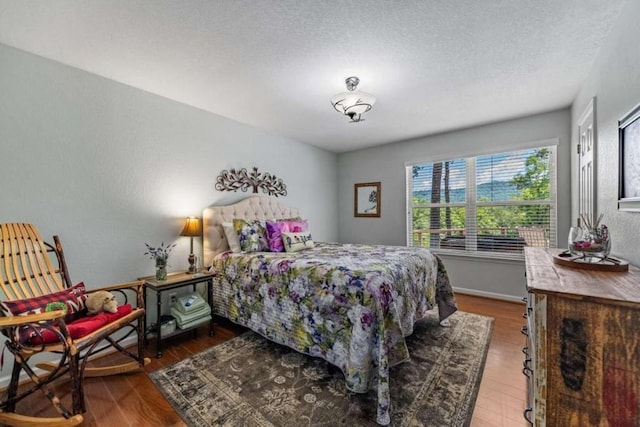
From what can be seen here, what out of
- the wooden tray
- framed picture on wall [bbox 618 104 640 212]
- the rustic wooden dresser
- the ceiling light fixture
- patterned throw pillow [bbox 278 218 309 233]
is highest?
the ceiling light fixture

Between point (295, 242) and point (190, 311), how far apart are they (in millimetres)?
1255

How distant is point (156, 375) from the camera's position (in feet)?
6.39

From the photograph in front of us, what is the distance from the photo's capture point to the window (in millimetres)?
3391

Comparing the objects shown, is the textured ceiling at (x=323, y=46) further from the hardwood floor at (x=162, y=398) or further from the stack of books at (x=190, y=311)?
the hardwood floor at (x=162, y=398)

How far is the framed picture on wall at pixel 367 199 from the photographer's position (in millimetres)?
4797

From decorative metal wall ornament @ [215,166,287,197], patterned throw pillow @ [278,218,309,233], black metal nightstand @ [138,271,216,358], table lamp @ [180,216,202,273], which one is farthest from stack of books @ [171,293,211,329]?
decorative metal wall ornament @ [215,166,287,197]

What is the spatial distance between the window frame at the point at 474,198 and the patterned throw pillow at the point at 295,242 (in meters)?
2.13

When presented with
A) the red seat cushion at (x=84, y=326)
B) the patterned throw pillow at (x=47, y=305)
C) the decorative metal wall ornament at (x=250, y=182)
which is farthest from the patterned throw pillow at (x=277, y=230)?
the patterned throw pillow at (x=47, y=305)

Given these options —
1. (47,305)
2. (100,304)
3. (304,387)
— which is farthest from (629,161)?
(47,305)

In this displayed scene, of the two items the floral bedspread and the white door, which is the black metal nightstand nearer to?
the floral bedspread

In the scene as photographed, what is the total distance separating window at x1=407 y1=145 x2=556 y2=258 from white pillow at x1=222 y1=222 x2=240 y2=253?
2.89m

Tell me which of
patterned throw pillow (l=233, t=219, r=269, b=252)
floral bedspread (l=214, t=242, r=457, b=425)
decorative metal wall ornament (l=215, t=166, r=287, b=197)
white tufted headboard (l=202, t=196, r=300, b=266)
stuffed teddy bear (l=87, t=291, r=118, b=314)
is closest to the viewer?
floral bedspread (l=214, t=242, r=457, b=425)

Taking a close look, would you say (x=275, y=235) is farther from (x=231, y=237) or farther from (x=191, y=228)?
(x=191, y=228)

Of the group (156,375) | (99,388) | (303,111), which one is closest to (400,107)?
(303,111)
